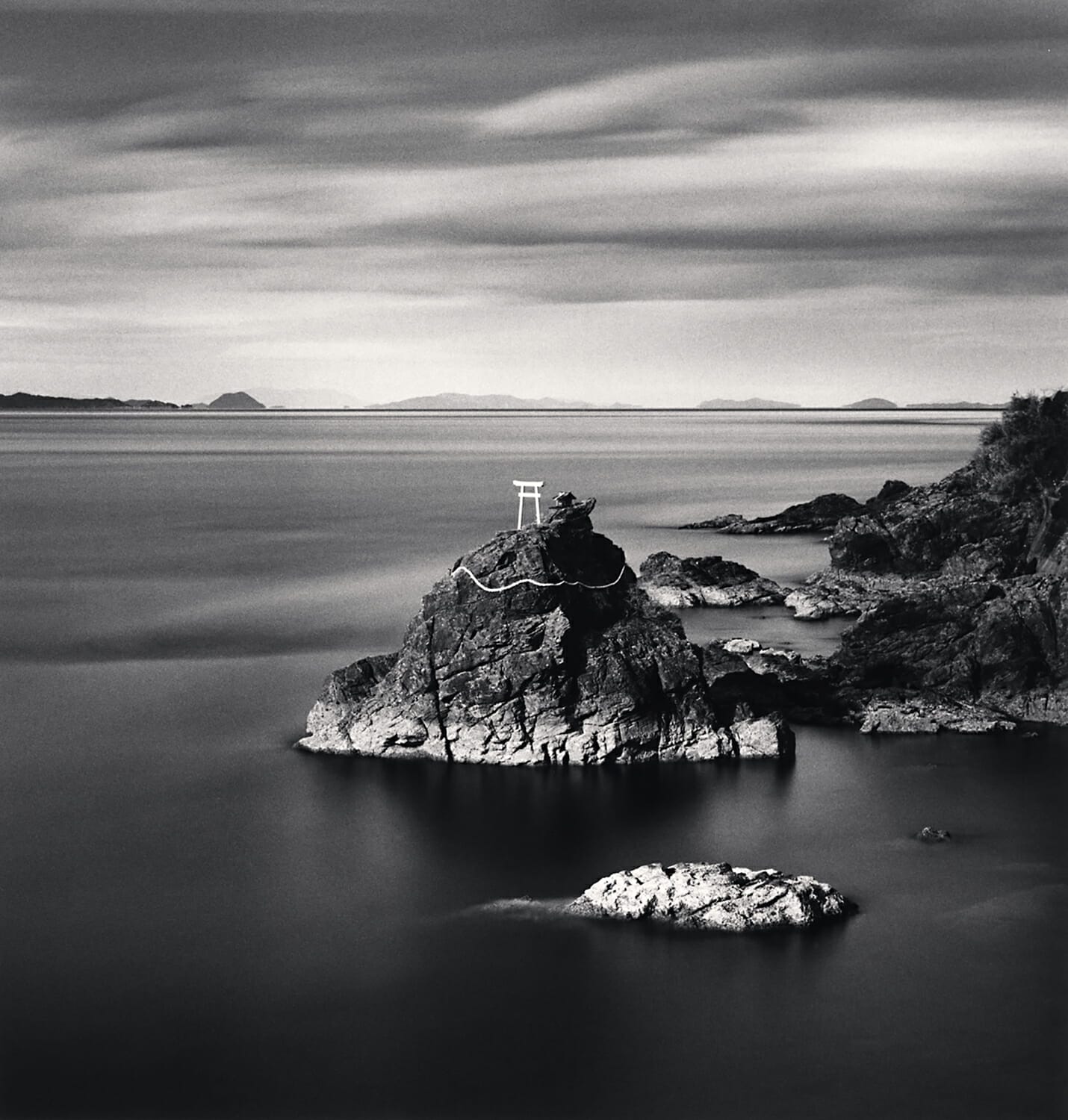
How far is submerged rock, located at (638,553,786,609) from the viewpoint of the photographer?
55.9 meters

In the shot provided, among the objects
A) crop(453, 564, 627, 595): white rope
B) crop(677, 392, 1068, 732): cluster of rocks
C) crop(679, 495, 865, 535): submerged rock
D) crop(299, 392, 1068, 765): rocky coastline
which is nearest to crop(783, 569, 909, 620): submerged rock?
crop(677, 392, 1068, 732): cluster of rocks

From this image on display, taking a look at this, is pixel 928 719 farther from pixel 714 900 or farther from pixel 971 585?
pixel 714 900

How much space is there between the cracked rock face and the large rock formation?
330 inches

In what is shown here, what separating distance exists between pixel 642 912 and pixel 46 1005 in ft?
29.6

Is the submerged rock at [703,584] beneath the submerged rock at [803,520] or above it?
beneath

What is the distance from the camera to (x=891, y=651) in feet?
131

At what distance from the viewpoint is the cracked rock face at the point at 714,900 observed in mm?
25266

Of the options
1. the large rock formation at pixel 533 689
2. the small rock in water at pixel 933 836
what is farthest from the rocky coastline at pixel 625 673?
the small rock in water at pixel 933 836

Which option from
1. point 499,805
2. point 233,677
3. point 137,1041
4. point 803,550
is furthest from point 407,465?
point 137,1041

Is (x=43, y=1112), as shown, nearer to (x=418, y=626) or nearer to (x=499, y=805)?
(x=499, y=805)

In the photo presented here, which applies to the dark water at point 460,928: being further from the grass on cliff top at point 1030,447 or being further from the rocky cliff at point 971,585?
the grass on cliff top at point 1030,447

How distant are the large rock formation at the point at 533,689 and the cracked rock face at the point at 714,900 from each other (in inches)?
330

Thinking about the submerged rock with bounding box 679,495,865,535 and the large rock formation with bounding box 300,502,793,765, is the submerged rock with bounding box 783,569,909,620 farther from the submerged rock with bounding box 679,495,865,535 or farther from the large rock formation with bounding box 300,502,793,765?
the submerged rock with bounding box 679,495,865,535

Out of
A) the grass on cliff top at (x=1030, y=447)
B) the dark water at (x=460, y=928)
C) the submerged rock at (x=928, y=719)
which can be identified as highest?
the grass on cliff top at (x=1030, y=447)
